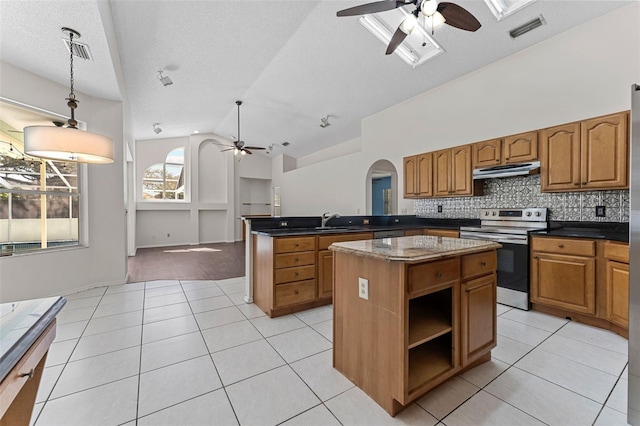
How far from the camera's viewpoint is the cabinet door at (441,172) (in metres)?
4.09

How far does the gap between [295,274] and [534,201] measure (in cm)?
318

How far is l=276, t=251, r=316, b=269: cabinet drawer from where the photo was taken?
2.71 m

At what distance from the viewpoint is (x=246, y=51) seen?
407cm

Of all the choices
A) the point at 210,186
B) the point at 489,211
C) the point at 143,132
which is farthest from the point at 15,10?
the point at 210,186

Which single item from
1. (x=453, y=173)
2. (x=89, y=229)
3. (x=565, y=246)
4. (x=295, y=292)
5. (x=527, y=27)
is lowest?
(x=295, y=292)

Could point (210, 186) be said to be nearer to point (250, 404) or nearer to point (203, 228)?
point (203, 228)

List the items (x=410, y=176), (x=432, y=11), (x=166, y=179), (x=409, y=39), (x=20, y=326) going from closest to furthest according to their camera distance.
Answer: (x=20, y=326)
(x=432, y=11)
(x=409, y=39)
(x=410, y=176)
(x=166, y=179)

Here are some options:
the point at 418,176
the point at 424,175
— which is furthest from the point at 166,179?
the point at 424,175

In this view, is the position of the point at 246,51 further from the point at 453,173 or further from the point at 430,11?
the point at 453,173

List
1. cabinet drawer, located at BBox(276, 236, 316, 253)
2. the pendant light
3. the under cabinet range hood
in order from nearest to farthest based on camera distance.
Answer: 1. the pendant light
2. cabinet drawer, located at BBox(276, 236, 316, 253)
3. the under cabinet range hood

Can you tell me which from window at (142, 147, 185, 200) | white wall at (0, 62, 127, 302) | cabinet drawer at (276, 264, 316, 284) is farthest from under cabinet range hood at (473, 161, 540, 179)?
window at (142, 147, 185, 200)

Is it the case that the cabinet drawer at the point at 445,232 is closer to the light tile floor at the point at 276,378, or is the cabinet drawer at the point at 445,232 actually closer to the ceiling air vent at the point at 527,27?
the light tile floor at the point at 276,378

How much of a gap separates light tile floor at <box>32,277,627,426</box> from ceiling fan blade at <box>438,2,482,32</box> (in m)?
2.72

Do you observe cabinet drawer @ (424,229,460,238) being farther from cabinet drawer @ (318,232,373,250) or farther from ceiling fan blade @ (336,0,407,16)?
ceiling fan blade @ (336,0,407,16)
